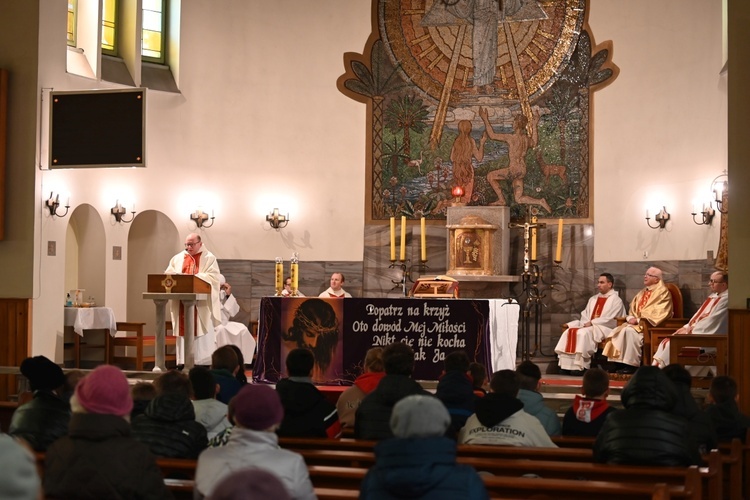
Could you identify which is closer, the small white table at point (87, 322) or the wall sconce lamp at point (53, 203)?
the wall sconce lamp at point (53, 203)

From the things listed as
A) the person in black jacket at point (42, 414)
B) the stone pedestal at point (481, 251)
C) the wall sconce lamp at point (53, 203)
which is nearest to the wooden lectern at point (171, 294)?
the wall sconce lamp at point (53, 203)

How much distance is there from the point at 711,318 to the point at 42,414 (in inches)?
313

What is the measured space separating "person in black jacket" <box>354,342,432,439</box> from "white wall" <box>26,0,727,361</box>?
8.22 meters

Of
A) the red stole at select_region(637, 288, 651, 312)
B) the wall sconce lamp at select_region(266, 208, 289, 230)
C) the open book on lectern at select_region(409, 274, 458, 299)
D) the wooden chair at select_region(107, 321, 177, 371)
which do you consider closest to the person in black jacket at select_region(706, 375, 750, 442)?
the open book on lectern at select_region(409, 274, 458, 299)

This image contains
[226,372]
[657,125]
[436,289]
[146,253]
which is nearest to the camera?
[226,372]

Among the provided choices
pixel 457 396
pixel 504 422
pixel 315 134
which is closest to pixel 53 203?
pixel 315 134

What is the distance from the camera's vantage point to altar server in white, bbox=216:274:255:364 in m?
14.0

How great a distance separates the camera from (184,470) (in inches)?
201

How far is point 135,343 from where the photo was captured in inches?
536

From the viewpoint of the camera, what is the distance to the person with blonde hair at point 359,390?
23.4 ft

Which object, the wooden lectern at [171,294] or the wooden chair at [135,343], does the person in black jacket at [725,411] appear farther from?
the wooden chair at [135,343]

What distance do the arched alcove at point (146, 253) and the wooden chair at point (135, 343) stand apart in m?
0.69

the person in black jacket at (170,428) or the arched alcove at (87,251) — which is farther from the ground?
the arched alcove at (87,251)

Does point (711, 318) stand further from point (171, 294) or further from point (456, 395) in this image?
point (171, 294)
